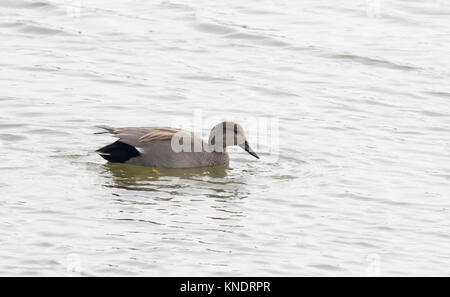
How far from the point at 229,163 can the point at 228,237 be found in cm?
319

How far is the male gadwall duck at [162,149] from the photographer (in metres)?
11.7

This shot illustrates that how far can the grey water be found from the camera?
898 centimetres

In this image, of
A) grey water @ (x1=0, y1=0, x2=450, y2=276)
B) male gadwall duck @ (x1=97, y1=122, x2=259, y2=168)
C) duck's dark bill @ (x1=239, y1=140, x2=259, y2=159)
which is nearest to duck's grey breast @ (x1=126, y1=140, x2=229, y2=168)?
male gadwall duck @ (x1=97, y1=122, x2=259, y2=168)

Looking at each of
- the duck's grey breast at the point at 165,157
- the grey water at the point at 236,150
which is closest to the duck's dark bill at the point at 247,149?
the grey water at the point at 236,150

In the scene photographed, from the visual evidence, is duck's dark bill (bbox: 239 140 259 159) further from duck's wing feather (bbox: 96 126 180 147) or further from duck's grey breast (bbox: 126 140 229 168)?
duck's wing feather (bbox: 96 126 180 147)

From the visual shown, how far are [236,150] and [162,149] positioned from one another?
1855mm

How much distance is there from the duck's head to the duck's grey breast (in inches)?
9.5

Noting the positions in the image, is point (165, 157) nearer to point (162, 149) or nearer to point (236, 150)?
point (162, 149)

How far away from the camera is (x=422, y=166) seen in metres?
12.1

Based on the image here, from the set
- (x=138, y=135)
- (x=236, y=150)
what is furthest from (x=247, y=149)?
(x=138, y=135)

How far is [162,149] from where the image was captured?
11781mm

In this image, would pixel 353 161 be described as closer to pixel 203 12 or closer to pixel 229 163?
pixel 229 163
